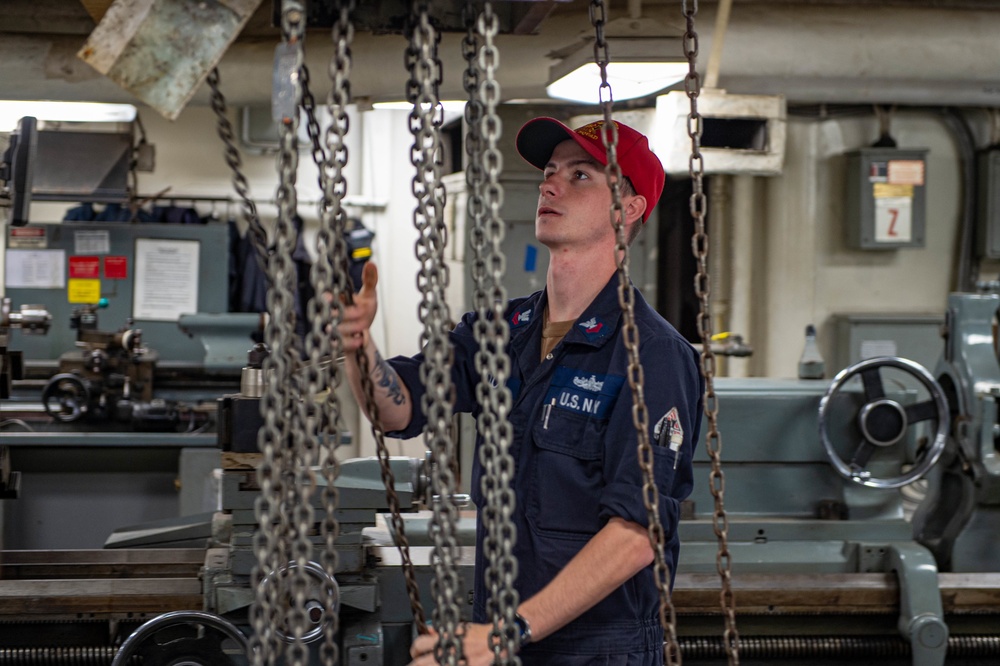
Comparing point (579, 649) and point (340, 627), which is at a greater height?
point (579, 649)

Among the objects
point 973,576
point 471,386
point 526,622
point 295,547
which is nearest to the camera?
point 295,547

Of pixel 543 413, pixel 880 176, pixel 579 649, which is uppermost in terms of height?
pixel 880 176

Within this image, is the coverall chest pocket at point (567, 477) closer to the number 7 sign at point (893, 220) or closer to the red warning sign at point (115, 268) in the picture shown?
the number 7 sign at point (893, 220)

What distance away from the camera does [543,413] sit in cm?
159

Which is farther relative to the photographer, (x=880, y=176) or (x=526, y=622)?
(x=880, y=176)

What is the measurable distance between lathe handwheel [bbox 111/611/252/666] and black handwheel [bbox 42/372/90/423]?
2.03 meters

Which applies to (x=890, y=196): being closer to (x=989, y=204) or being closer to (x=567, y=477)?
(x=989, y=204)

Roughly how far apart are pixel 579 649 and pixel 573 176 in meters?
0.74

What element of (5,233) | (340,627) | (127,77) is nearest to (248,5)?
(127,77)

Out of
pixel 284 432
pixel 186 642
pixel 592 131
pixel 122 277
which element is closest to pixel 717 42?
pixel 592 131

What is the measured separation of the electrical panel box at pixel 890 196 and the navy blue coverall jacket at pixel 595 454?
3.40 meters

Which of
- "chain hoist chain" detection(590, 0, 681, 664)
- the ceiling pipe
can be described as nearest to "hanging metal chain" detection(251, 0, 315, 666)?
"chain hoist chain" detection(590, 0, 681, 664)

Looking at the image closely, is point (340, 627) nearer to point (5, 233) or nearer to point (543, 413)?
point (543, 413)

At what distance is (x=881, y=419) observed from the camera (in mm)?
2719
